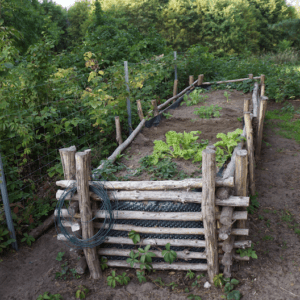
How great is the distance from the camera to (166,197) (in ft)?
11.1

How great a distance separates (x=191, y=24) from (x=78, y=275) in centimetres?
2560

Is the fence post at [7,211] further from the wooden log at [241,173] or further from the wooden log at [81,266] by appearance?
the wooden log at [241,173]

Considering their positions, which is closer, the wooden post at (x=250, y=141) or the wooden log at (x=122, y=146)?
the wooden log at (x=122, y=146)

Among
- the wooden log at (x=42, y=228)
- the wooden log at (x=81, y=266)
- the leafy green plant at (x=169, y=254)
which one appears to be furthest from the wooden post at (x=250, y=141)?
the wooden log at (x=42, y=228)

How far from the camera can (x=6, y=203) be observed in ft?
13.1

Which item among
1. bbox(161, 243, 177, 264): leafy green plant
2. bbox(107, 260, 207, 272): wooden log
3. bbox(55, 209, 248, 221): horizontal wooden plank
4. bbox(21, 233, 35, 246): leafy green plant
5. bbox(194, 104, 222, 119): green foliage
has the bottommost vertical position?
bbox(107, 260, 207, 272): wooden log

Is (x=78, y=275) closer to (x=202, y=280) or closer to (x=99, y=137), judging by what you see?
(x=202, y=280)

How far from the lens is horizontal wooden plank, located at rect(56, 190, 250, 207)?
3244 mm

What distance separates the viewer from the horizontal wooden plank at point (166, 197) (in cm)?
324

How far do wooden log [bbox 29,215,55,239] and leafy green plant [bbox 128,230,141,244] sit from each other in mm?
1710

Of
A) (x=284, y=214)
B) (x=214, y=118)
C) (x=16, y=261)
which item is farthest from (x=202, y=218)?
(x=214, y=118)

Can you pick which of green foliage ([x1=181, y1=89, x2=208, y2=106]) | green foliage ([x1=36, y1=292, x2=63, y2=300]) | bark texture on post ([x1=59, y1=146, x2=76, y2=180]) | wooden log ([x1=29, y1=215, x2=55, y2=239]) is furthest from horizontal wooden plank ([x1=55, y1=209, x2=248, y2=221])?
green foliage ([x1=181, y1=89, x2=208, y2=106])

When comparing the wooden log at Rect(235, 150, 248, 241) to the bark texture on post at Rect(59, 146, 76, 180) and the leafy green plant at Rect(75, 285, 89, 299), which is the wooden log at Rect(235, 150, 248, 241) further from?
the leafy green plant at Rect(75, 285, 89, 299)

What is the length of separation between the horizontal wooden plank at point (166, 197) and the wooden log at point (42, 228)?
1.28m
